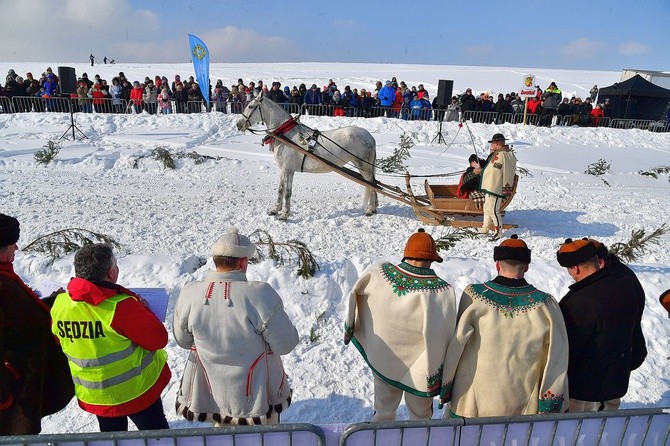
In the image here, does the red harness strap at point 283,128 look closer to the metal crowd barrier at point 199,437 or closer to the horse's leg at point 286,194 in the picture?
the horse's leg at point 286,194

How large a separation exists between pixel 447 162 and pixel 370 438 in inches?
450

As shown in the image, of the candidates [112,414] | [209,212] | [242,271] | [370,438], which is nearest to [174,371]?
[112,414]

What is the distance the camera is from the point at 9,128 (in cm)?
1357

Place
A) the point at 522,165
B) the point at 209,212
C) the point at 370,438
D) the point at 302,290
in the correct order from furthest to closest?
the point at 522,165
the point at 209,212
the point at 302,290
the point at 370,438

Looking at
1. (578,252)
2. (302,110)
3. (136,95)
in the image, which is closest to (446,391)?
(578,252)

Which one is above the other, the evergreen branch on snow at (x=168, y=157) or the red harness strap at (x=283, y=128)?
the red harness strap at (x=283, y=128)

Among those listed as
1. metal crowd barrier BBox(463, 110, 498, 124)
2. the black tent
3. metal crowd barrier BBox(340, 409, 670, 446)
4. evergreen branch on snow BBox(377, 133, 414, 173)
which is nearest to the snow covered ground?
evergreen branch on snow BBox(377, 133, 414, 173)

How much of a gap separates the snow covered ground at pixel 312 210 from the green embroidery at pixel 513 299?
1653mm

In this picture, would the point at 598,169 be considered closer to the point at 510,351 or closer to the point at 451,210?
the point at 451,210

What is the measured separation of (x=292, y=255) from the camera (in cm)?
556

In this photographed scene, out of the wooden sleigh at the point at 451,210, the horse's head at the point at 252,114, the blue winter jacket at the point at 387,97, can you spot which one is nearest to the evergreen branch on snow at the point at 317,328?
the wooden sleigh at the point at 451,210

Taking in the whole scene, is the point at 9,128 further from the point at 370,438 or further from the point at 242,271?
the point at 370,438

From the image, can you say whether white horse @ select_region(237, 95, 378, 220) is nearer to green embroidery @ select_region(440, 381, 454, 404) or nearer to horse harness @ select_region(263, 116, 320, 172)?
horse harness @ select_region(263, 116, 320, 172)

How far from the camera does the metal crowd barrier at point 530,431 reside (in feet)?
6.97
